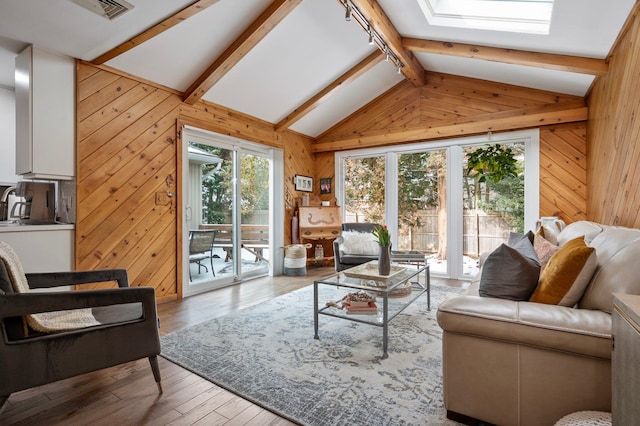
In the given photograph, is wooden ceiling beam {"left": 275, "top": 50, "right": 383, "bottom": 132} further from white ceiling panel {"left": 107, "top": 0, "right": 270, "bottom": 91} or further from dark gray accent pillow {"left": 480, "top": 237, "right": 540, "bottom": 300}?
dark gray accent pillow {"left": 480, "top": 237, "right": 540, "bottom": 300}

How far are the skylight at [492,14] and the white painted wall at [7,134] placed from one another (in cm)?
460

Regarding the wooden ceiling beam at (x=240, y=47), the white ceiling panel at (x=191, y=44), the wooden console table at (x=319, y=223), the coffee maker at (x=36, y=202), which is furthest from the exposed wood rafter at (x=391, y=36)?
the coffee maker at (x=36, y=202)

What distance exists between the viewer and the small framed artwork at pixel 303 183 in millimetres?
5652

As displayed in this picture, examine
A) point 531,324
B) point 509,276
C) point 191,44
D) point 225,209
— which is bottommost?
point 531,324

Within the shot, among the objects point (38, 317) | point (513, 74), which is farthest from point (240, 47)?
point (513, 74)

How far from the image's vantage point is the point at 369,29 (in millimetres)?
3383

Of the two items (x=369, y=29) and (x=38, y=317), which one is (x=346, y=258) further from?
(x=38, y=317)

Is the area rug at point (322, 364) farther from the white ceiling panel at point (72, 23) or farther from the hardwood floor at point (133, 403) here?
the white ceiling panel at point (72, 23)

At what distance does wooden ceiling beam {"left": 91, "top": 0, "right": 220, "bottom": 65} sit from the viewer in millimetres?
2570

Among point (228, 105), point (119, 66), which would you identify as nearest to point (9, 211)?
point (119, 66)

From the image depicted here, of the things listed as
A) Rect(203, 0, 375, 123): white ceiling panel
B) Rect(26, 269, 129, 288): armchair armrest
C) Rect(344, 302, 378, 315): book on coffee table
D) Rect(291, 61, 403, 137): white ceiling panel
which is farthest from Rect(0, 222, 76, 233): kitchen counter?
Rect(291, 61, 403, 137): white ceiling panel

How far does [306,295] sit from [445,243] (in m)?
2.44

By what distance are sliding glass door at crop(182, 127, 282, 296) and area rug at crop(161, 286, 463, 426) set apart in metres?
1.38

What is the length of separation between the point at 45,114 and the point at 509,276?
3.80 m
